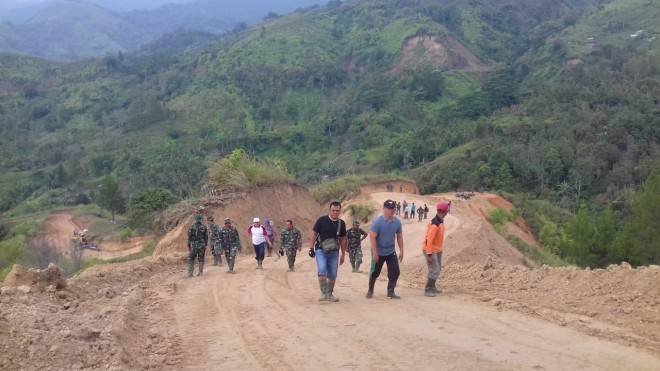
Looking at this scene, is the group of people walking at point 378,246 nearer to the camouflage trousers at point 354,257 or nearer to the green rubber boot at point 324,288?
the green rubber boot at point 324,288

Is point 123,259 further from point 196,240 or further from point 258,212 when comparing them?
point 196,240

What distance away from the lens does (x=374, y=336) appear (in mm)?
6699

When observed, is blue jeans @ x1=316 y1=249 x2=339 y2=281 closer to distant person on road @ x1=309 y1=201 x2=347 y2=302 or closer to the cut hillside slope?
distant person on road @ x1=309 y1=201 x2=347 y2=302

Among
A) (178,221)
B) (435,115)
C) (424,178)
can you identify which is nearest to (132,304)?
(178,221)

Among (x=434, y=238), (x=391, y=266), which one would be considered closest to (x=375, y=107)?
(x=434, y=238)

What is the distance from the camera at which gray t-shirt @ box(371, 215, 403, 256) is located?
8.79m

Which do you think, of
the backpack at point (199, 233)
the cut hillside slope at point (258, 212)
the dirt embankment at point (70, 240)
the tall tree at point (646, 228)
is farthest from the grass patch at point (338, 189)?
the backpack at point (199, 233)

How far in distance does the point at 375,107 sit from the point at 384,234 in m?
90.1

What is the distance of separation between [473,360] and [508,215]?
4053cm

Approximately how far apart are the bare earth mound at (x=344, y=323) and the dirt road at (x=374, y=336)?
15 millimetres

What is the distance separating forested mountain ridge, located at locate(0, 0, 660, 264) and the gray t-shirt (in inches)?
1303

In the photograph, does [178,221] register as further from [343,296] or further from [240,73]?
[240,73]

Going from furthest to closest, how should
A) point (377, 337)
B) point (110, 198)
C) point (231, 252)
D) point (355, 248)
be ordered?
point (110, 198)
point (355, 248)
point (231, 252)
point (377, 337)

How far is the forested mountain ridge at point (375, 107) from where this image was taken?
61781 millimetres
